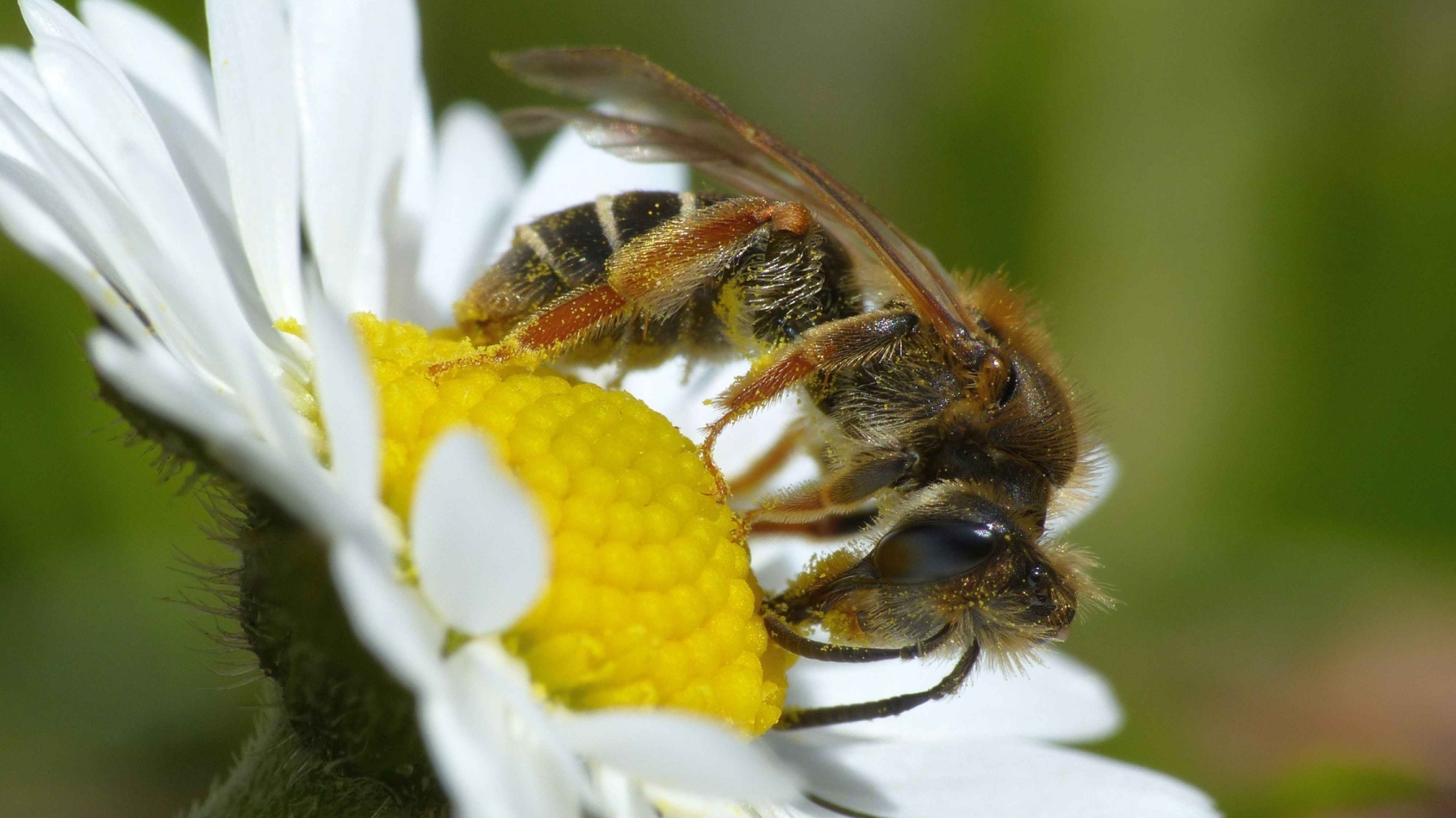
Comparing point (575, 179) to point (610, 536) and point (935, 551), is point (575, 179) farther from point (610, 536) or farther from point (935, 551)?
point (935, 551)

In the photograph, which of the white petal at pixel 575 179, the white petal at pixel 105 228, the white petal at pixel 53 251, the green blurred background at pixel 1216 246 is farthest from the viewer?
the green blurred background at pixel 1216 246

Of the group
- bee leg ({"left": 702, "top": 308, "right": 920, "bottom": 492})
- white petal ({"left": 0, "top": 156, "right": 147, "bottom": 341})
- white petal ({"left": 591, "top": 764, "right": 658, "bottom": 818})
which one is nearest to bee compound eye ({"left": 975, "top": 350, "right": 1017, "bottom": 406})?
bee leg ({"left": 702, "top": 308, "right": 920, "bottom": 492})

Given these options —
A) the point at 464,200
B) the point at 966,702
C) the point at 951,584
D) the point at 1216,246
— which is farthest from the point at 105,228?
the point at 1216,246

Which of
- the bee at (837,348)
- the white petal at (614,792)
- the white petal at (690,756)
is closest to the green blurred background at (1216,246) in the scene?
the bee at (837,348)

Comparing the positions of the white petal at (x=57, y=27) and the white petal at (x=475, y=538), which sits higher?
the white petal at (x=57, y=27)

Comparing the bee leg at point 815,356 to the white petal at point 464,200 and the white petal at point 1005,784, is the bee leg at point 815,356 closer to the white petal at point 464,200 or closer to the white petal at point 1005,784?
the white petal at point 1005,784
